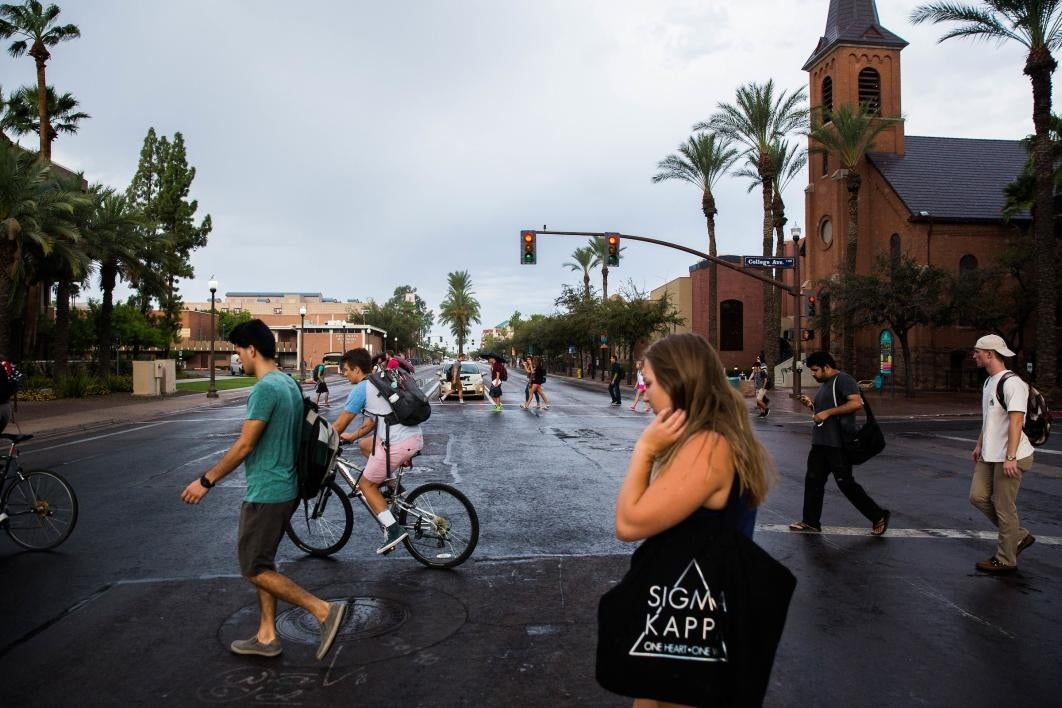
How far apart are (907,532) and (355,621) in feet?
18.0

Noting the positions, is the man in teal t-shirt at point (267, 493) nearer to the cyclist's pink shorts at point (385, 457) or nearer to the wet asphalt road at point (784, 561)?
the wet asphalt road at point (784, 561)

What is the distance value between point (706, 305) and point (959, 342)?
2093cm

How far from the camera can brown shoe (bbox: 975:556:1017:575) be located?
5801mm

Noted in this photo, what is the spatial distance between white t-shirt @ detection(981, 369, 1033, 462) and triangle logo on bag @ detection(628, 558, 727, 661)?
15.0 ft

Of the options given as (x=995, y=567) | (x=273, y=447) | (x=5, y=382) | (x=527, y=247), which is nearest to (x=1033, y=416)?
(x=995, y=567)

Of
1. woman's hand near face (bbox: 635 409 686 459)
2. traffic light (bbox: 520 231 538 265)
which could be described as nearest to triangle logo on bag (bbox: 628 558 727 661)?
woman's hand near face (bbox: 635 409 686 459)

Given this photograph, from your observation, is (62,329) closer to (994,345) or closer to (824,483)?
(824,483)

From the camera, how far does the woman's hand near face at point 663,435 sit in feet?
7.32

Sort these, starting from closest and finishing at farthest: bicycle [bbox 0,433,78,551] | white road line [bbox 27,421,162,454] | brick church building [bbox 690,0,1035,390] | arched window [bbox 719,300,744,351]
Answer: bicycle [bbox 0,433,78,551] < white road line [bbox 27,421,162,454] < brick church building [bbox 690,0,1035,390] < arched window [bbox 719,300,744,351]

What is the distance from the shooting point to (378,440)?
19.6 ft

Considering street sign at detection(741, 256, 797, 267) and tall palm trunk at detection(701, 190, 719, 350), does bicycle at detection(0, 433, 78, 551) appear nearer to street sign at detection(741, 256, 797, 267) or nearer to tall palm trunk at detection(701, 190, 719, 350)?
street sign at detection(741, 256, 797, 267)

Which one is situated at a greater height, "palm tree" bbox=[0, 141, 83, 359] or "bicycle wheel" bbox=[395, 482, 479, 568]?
"palm tree" bbox=[0, 141, 83, 359]

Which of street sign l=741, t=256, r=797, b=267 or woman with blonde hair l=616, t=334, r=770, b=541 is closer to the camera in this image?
woman with blonde hair l=616, t=334, r=770, b=541

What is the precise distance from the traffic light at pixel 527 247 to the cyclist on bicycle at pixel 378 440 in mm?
18875
